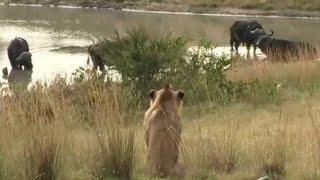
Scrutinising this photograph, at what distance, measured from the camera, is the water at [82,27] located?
28.0 metres

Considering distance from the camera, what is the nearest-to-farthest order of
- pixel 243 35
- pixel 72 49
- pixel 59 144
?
pixel 59 144, pixel 72 49, pixel 243 35

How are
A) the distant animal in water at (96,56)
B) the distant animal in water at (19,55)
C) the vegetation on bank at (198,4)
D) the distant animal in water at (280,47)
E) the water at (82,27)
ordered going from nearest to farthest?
1. the distant animal in water at (96,56)
2. the distant animal in water at (280,47)
3. the distant animal in water at (19,55)
4. the water at (82,27)
5. the vegetation on bank at (198,4)

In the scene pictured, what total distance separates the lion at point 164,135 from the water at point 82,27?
16.3 m

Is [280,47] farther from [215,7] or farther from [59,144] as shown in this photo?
[215,7]

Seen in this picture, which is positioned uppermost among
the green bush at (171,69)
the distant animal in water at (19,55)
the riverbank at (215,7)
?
the green bush at (171,69)

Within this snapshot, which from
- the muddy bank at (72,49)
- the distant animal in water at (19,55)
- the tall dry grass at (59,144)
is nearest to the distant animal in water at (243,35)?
the muddy bank at (72,49)

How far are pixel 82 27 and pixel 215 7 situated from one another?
51.9 ft

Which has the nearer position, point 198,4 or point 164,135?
point 164,135

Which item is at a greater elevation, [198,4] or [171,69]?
[171,69]

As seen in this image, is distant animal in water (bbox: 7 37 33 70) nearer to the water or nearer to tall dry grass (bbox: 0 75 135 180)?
the water

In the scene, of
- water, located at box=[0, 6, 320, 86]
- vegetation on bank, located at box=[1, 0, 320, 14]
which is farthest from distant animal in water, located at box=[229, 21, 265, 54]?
vegetation on bank, located at box=[1, 0, 320, 14]

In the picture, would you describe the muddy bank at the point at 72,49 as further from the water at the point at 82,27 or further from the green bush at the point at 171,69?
the green bush at the point at 171,69

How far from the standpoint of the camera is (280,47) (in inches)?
1003

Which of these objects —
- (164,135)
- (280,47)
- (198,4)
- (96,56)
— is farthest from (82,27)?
(164,135)
